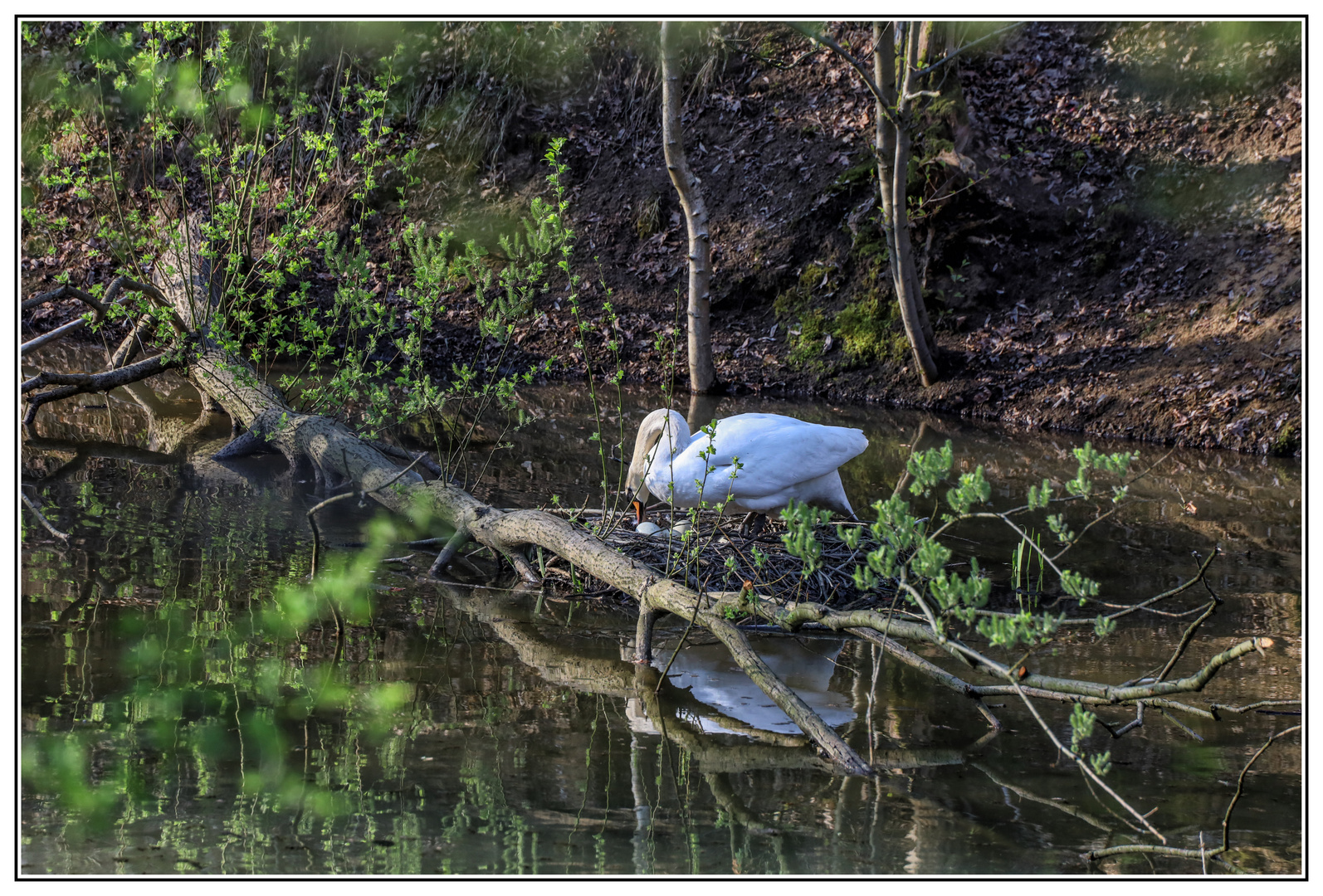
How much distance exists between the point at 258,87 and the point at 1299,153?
15.4 m

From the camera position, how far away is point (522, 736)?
449cm

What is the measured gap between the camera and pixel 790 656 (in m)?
5.72

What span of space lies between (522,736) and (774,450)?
2.92 metres

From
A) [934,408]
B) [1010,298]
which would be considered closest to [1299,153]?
[1010,298]

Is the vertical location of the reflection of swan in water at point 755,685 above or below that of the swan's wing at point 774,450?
below

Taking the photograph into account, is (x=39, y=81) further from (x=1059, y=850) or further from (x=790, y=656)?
(x=1059, y=850)

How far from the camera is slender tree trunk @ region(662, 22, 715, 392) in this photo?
1091 cm

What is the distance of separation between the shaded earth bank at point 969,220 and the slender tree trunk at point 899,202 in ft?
1.81

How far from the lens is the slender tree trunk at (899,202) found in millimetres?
10859

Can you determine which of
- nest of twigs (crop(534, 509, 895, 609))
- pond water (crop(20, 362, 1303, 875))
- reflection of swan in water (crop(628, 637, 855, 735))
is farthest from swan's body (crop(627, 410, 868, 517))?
reflection of swan in water (crop(628, 637, 855, 735))

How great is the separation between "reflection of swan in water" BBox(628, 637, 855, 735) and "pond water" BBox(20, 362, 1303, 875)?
0.02m

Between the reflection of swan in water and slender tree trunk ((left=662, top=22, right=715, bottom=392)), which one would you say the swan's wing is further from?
slender tree trunk ((left=662, top=22, right=715, bottom=392))

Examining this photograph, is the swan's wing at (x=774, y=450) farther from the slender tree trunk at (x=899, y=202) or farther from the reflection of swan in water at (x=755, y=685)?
the slender tree trunk at (x=899, y=202)

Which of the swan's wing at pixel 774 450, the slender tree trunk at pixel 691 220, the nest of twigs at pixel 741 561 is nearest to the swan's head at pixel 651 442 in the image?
the swan's wing at pixel 774 450
